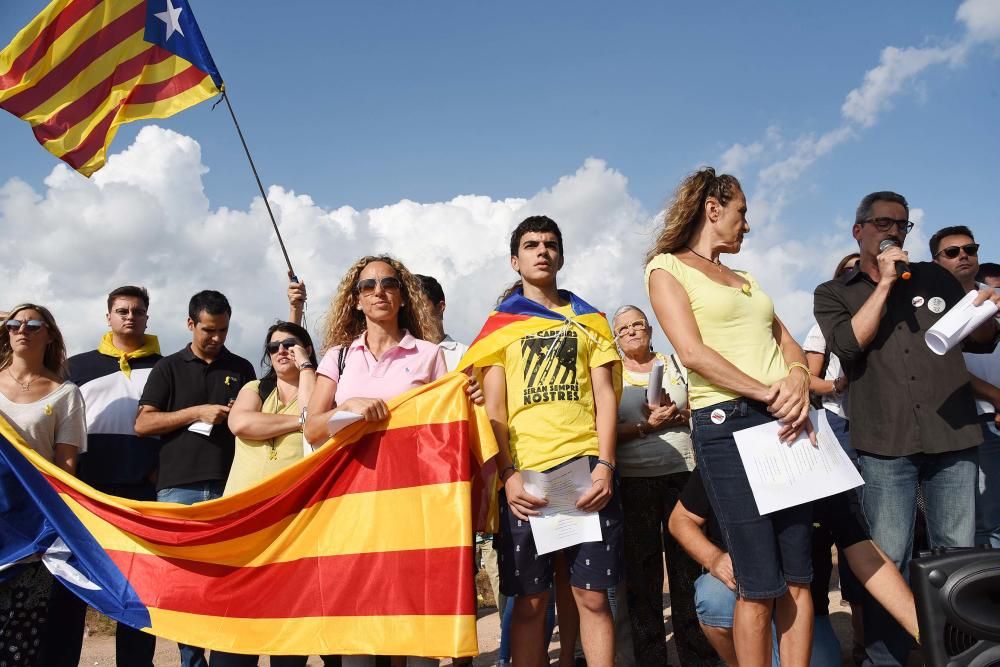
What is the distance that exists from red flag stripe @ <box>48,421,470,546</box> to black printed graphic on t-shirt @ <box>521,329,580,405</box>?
41 cm

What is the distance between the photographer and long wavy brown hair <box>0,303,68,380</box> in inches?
178

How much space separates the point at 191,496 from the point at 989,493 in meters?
4.86

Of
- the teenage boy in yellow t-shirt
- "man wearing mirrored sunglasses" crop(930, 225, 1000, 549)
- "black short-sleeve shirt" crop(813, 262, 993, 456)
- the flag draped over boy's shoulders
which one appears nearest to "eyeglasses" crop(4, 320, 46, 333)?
the flag draped over boy's shoulders

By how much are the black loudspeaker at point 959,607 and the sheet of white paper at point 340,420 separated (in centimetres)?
241

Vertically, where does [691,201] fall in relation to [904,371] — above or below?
above

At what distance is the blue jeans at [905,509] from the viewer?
3734 mm

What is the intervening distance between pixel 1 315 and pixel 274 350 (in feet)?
5.31

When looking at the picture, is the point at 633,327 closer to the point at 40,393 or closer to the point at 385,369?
the point at 385,369

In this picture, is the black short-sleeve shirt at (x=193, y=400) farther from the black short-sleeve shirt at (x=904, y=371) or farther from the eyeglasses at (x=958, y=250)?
the eyeglasses at (x=958, y=250)

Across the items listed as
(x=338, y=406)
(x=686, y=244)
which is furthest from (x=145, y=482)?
(x=686, y=244)

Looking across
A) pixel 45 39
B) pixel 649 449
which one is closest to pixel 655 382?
pixel 649 449

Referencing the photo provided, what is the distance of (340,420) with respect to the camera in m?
3.68

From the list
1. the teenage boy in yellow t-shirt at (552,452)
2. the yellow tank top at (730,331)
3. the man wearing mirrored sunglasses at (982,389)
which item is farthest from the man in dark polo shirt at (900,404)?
the teenage boy in yellow t-shirt at (552,452)

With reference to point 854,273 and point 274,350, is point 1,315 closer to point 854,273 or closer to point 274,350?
point 274,350
